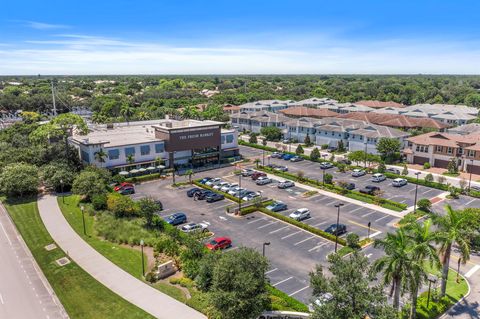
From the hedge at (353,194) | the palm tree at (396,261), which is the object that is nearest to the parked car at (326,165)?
the hedge at (353,194)

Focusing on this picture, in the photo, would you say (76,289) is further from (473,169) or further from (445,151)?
(445,151)

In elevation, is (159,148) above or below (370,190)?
above

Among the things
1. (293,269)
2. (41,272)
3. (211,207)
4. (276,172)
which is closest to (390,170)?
(276,172)

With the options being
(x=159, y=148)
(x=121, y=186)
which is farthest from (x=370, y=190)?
(x=121, y=186)

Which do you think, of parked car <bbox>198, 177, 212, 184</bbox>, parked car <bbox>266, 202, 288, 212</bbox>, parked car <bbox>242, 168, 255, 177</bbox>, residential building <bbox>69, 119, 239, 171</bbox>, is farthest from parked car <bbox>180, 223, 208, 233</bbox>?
residential building <bbox>69, 119, 239, 171</bbox>

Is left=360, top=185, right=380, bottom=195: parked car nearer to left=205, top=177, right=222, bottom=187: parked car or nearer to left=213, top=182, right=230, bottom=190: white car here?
left=213, top=182, right=230, bottom=190: white car

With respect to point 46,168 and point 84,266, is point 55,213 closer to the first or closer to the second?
point 46,168
